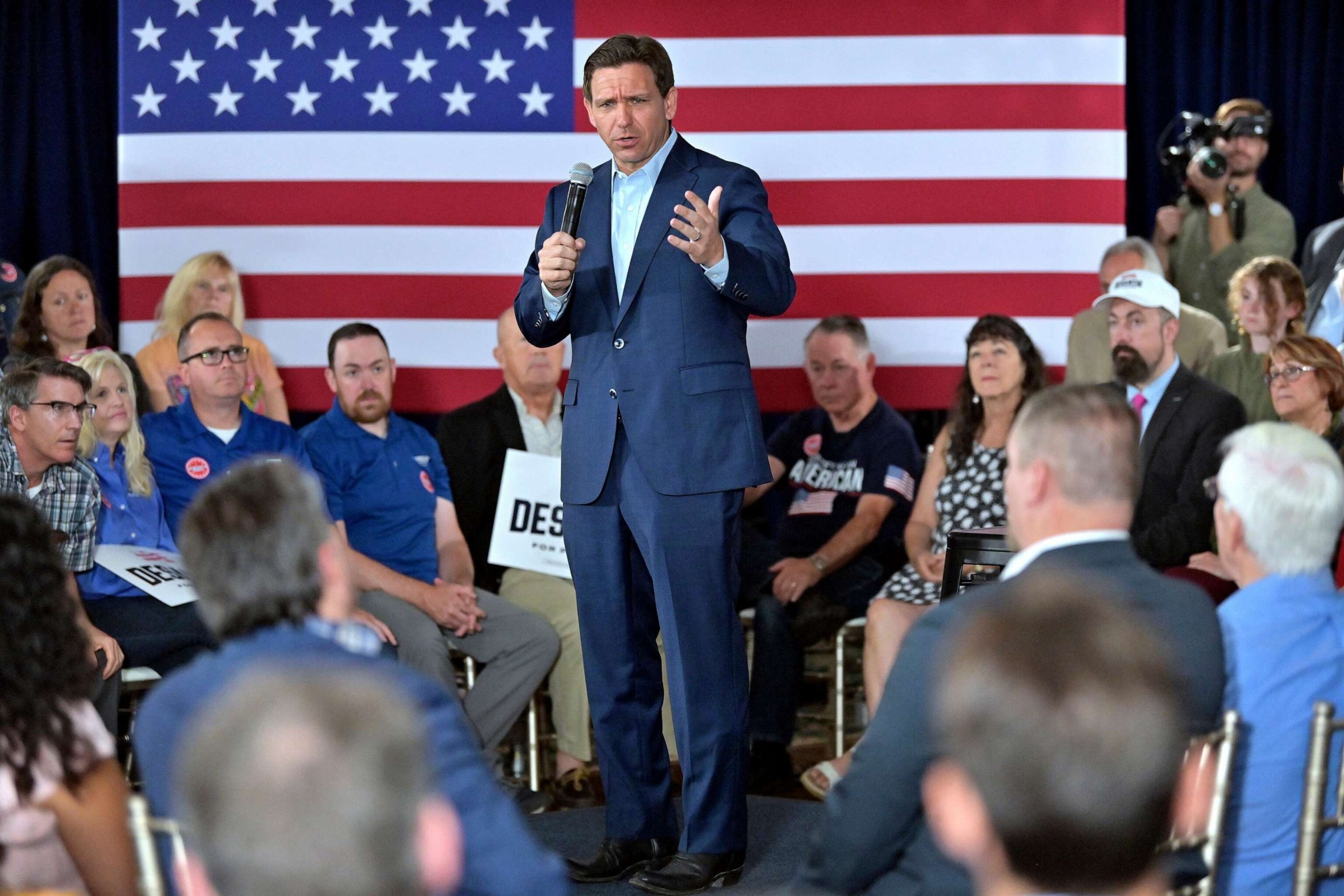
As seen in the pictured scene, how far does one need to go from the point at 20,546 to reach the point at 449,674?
2.28m

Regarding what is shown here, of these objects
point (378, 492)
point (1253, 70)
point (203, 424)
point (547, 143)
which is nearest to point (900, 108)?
point (547, 143)

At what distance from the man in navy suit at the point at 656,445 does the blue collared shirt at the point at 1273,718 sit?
3.87 feet

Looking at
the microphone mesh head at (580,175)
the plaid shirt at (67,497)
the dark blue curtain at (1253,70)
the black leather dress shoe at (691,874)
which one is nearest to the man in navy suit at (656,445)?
the black leather dress shoe at (691,874)

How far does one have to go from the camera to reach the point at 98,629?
147 inches

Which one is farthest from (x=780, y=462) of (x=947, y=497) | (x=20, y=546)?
(x=20, y=546)

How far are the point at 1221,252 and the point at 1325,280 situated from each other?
0.39m

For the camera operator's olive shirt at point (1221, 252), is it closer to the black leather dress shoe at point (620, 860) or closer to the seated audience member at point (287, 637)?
the black leather dress shoe at point (620, 860)

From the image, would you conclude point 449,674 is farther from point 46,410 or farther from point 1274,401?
point 1274,401

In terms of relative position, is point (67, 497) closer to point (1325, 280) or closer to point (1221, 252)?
point (1221, 252)

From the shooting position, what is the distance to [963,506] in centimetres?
447

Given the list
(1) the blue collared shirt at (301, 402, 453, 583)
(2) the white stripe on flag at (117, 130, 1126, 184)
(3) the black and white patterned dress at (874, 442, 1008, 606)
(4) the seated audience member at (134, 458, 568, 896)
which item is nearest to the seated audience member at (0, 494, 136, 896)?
(4) the seated audience member at (134, 458, 568, 896)

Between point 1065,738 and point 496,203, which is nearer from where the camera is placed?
point 1065,738

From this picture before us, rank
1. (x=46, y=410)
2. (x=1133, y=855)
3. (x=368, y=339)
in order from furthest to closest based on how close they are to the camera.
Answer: (x=368, y=339)
(x=46, y=410)
(x=1133, y=855)

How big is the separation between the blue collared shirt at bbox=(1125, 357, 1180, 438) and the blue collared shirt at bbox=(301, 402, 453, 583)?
6.76 ft
